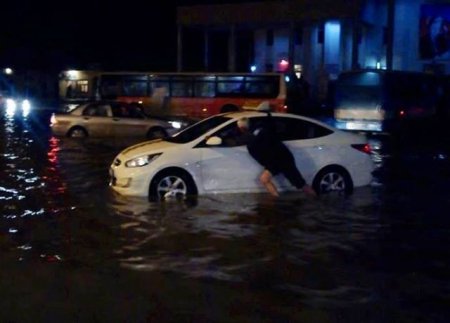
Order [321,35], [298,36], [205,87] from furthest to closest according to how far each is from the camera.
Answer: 1. [298,36]
2. [321,35]
3. [205,87]

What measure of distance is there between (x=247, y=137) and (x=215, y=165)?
0.66 metres

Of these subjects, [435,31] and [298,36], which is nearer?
[435,31]

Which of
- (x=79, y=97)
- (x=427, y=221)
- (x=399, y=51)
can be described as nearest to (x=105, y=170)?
(x=427, y=221)

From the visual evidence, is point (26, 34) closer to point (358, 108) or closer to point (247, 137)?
point (358, 108)

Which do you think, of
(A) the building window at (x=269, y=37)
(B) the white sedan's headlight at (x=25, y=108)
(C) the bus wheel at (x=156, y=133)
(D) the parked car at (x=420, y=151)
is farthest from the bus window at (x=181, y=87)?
(A) the building window at (x=269, y=37)

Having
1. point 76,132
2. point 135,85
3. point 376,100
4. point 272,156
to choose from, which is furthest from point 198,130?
point 135,85

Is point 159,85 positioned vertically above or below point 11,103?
above

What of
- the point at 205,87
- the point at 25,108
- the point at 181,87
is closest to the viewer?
the point at 205,87

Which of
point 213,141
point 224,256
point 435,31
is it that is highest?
point 435,31

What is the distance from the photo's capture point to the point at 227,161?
45.1ft

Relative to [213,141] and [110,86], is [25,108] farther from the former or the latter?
[213,141]

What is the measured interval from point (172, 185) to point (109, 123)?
574 inches

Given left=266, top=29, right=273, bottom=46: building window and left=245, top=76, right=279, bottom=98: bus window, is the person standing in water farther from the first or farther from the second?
left=266, top=29, right=273, bottom=46: building window

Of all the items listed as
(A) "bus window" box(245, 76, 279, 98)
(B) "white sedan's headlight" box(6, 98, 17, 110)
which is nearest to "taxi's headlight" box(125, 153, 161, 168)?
(A) "bus window" box(245, 76, 279, 98)
